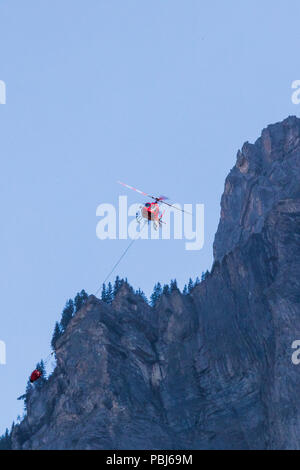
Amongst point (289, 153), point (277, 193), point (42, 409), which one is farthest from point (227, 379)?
point (289, 153)

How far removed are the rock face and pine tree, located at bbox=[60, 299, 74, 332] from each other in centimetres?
2058

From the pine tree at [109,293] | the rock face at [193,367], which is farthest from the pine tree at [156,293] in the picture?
the rock face at [193,367]

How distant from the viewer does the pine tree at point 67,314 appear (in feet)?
403

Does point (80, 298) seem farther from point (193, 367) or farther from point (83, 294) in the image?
point (193, 367)

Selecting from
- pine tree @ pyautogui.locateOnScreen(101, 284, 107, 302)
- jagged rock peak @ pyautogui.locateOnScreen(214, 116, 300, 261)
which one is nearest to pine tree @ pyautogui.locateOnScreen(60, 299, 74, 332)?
pine tree @ pyautogui.locateOnScreen(101, 284, 107, 302)

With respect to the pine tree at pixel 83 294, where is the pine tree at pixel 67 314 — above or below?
below

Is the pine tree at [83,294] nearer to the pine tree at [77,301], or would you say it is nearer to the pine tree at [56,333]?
the pine tree at [77,301]

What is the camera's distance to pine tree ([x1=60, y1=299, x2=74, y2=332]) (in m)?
123

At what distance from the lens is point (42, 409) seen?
317 ft

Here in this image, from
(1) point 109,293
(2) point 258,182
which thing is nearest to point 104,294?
(1) point 109,293

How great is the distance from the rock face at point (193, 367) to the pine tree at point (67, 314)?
20.6m
